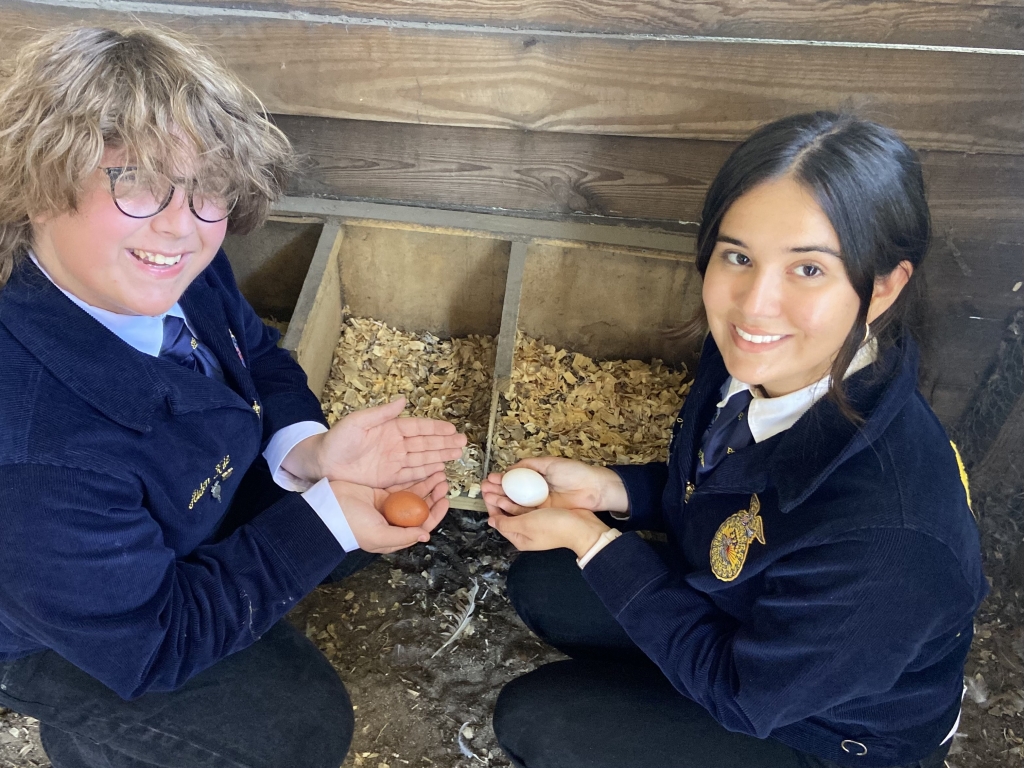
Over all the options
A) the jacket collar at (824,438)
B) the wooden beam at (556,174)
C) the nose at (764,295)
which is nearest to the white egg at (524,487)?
the jacket collar at (824,438)

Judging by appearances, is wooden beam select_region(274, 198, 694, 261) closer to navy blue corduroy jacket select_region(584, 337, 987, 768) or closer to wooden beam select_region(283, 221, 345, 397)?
wooden beam select_region(283, 221, 345, 397)

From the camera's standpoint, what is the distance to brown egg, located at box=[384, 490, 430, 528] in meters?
1.63

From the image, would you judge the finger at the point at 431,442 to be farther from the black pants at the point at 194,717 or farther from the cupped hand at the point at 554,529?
the black pants at the point at 194,717

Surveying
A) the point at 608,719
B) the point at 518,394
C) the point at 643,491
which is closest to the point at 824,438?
the point at 643,491

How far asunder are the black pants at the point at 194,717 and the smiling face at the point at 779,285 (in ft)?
3.64

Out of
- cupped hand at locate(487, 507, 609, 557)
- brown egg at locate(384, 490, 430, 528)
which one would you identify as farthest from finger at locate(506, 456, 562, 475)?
brown egg at locate(384, 490, 430, 528)

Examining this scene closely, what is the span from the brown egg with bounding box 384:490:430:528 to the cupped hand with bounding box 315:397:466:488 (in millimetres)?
86

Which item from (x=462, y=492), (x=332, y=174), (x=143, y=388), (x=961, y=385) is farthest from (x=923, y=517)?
(x=332, y=174)

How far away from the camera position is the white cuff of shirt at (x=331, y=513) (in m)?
1.51

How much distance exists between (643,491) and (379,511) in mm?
629

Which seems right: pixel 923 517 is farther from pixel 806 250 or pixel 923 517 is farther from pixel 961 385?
pixel 961 385

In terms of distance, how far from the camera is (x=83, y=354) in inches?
46.4

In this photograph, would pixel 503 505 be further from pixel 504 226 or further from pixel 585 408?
pixel 504 226

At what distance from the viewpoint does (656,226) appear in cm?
224
